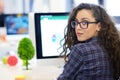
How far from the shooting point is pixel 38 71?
1.96 metres

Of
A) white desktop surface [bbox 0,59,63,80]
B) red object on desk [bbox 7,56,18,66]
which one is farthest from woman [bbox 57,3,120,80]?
red object on desk [bbox 7,56,18,66]

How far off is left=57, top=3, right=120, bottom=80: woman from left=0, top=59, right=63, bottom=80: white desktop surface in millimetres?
317

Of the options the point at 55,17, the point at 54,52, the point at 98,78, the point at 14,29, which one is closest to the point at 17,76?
the point at 54,52

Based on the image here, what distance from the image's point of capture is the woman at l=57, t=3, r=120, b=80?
139 centimetres

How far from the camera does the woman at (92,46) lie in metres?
1.39

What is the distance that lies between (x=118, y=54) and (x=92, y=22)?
0.71 ft

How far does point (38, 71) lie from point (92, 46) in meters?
0.64

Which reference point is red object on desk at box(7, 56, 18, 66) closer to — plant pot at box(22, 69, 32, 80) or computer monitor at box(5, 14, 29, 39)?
plant pot at box(22, 69, 32, 80)

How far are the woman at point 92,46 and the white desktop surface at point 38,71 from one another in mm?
317

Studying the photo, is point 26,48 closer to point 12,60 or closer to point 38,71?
point 38,71

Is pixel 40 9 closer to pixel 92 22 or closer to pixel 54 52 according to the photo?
pixel 54 52

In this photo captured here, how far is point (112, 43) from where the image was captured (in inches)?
61.6

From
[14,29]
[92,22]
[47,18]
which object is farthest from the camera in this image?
[14,29]

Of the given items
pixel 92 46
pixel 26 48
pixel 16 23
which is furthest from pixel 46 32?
pixel 16 23
